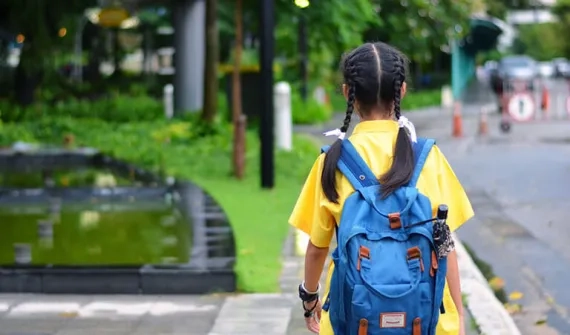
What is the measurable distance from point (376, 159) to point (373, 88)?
21 centimetres

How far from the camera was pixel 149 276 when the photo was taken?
764 cm

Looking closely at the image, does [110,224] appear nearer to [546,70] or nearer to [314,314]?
[314,314]

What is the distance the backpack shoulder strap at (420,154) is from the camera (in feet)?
10.3

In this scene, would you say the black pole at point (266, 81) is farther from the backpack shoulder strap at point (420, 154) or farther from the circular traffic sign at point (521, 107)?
the circular traffic sign at point (521, 107)

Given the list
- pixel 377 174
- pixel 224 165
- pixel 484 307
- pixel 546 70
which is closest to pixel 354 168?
pixel 377 174

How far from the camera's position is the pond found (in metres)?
7.70

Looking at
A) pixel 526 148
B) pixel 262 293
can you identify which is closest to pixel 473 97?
pixel 526 148

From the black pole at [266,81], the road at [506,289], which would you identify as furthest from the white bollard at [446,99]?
the black pole at [266,81]

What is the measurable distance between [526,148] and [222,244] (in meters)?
13.0

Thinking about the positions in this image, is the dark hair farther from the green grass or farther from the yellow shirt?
the green grass

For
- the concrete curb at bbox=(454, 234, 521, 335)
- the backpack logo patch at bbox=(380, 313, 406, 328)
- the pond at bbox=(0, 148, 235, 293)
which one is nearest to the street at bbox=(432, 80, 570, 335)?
the concrete curb at bbox=(454, 234, 521, 335)

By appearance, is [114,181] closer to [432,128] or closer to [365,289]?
[365,289]

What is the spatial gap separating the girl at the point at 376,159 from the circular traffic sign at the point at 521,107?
77.3 ft

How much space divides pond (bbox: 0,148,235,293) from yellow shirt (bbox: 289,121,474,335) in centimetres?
444
